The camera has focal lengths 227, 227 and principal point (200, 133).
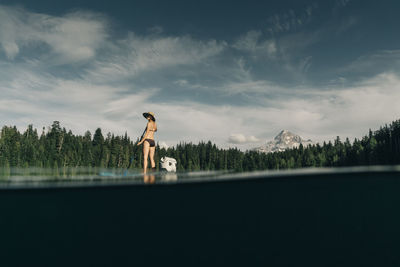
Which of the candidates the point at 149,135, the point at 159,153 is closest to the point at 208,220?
the point at 149,135

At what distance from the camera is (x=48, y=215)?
41.1ft

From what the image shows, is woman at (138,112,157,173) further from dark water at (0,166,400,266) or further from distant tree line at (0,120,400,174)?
distant tree line at (0,120,400,174)

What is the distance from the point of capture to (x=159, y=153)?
13662 centimetres

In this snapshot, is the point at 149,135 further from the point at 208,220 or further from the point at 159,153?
the point at 159,153

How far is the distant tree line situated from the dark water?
189ft

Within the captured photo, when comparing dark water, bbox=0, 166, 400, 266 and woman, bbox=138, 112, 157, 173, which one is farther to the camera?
woman, bbox=138, 112, 157, 173

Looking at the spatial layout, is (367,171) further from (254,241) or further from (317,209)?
(254,241)

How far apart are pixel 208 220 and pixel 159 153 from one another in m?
127

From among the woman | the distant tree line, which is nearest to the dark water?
the woman

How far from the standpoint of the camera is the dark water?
1017 cm

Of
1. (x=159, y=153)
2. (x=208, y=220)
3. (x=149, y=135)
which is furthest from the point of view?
(x=159, y=153)

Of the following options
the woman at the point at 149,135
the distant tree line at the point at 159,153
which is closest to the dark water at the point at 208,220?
the woman at the point at 149,135

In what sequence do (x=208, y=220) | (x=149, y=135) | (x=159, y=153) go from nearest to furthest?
1. (x=208, y=220)
2. (x=149, y=135)
3. (x=159, y=153)

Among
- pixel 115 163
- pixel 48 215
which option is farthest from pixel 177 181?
pixel 115 163
